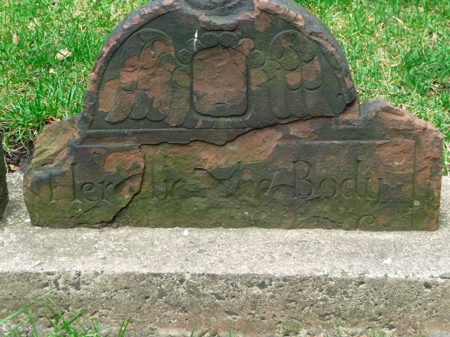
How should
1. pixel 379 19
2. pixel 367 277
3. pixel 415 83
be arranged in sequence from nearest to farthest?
pixel 367 277 < pixel 415 83 < pixel 379 19

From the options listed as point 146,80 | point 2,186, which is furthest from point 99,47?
point 146,80

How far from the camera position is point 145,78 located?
10.5 ft

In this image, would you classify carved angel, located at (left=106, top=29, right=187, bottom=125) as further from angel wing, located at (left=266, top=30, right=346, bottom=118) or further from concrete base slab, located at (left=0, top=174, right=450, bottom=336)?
concrete base slab, located at (left=0, top=174, right=450, bottom=336)

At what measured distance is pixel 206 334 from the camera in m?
3.21

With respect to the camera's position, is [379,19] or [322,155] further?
[379,19]

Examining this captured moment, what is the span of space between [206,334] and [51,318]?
0.62 meters

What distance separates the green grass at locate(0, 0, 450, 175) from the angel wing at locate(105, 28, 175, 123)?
137 cm

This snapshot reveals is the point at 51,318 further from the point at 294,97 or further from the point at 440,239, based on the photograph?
Result: the point at 440,239

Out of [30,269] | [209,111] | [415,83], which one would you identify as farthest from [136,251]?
[415,83]

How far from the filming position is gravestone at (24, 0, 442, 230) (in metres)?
3.15

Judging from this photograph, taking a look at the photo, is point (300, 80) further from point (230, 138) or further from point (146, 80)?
point (146, 80)

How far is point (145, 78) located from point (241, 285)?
2.94 feet

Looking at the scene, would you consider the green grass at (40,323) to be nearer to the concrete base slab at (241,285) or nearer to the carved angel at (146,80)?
the concrete base slab at (241,285)

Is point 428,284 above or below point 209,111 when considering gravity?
below
